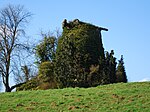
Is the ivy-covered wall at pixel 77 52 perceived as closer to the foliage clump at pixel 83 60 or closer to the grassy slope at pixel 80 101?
the foliage clump at pixel 83 60

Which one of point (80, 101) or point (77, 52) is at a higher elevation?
point (77, 52)

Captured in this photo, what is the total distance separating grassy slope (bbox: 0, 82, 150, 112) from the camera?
16.0m

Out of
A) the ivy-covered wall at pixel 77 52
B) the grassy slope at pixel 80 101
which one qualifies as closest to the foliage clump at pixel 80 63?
the ivy-covered wall at pixel 77 52

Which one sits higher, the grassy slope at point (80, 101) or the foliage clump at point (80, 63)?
the foliage clump at point (80, 63)

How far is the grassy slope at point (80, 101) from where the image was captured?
16031 mm

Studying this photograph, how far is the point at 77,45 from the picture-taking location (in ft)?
112

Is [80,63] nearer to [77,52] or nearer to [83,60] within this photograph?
[83,60]

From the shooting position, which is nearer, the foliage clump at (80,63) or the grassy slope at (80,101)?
the grassy slope at (80,101)

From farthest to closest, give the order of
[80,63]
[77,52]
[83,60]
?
1. [77,52]
2. [83,60]
3. [80,63]

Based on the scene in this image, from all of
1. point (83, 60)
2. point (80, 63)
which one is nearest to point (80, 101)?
point (80, 63)

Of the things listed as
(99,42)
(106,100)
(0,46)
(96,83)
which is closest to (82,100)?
(106,100)

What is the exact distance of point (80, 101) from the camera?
691 inches

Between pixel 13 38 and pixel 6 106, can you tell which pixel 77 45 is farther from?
pixel 6 106

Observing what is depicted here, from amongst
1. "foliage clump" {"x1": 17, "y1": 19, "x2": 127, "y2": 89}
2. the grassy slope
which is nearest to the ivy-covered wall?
"foliage clump" {"x1": 17, "y1": 19, "x2": 127, "y2": 89}
